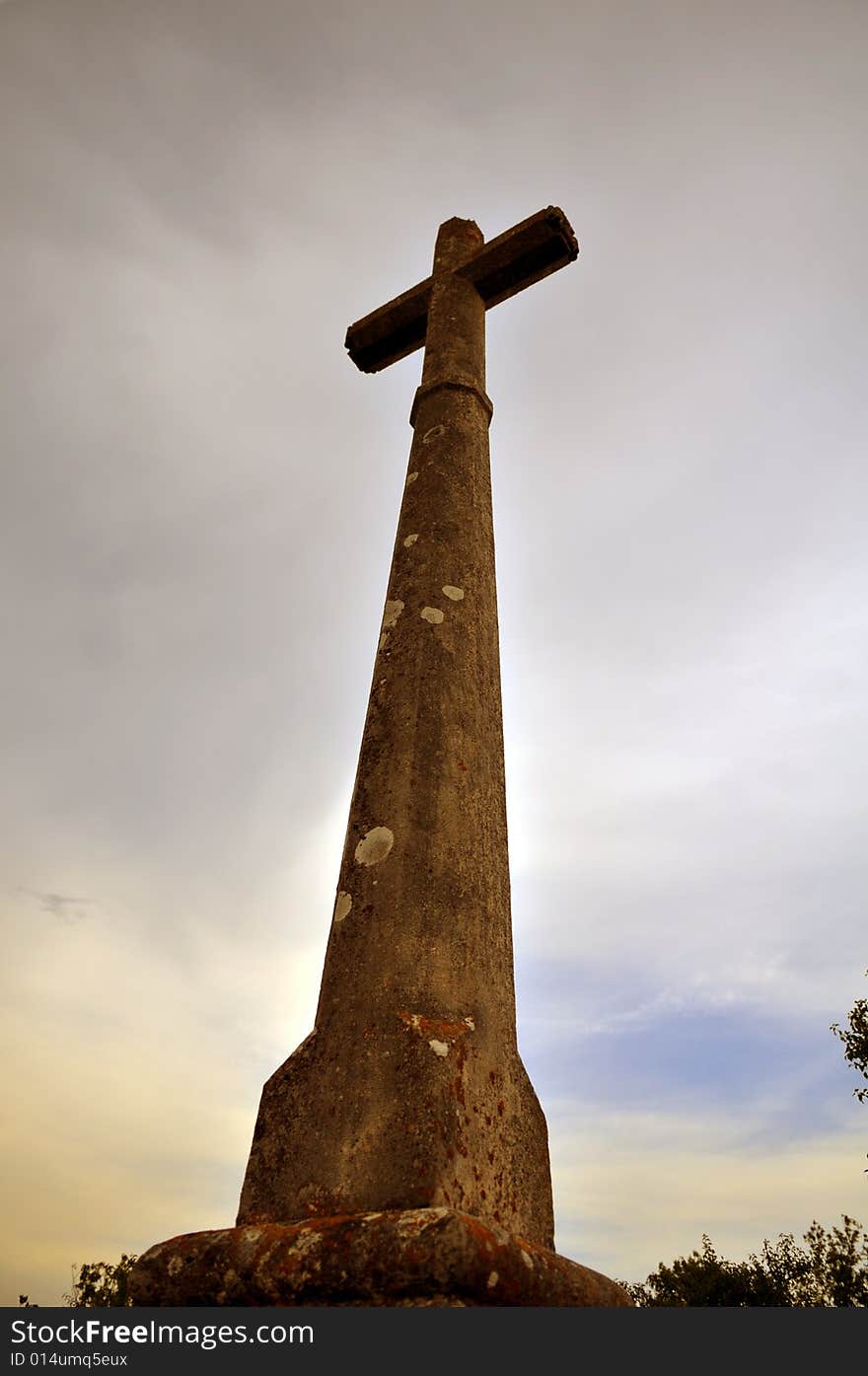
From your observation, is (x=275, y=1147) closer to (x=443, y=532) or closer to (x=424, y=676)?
(x=424, y=676)

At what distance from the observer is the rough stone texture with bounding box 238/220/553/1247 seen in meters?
2.21

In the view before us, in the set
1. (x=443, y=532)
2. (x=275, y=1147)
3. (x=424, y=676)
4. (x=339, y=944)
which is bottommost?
(x=275, y=1147)

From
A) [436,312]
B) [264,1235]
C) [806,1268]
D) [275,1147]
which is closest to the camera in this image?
[264,1235]

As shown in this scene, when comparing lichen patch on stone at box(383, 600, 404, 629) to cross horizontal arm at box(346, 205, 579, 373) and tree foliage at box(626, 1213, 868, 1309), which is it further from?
tree foliage at box(626, 1213, 868, 1309)

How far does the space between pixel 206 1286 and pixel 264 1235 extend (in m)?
0.18

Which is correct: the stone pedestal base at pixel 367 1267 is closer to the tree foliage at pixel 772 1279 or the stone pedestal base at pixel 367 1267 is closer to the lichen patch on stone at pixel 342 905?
the lichen patch on stone at pixel 342 905

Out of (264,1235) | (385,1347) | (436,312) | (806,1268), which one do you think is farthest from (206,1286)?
(806,1268)

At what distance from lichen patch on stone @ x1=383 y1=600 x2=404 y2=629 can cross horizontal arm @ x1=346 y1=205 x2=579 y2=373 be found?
9.00 ft

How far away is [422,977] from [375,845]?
1.55 feet

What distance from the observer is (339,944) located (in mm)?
2676

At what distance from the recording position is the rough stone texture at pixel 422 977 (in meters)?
2.21

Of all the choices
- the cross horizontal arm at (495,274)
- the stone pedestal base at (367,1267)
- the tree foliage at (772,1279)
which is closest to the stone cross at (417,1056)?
the stone pedestal base at (367,1267)

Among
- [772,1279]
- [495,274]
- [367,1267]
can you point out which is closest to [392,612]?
[367,1267]

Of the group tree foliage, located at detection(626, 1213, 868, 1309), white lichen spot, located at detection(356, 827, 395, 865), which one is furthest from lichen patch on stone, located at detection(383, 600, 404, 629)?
tree foliage, located at detection(626, 1213, 868, 1309)
